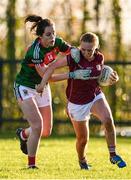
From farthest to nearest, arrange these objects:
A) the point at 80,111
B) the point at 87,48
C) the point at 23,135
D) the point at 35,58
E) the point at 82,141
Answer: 1. the point at 23,135
2. the point at 35,58
3. the point at 82,141
4. the point at 80,111
5. the point at 87,48

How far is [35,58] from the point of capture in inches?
417

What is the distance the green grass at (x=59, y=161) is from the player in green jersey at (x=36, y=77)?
1.45 ft

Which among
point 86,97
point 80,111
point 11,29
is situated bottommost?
point 11,29

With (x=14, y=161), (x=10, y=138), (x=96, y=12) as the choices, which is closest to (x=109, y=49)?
(x=96, y=12)

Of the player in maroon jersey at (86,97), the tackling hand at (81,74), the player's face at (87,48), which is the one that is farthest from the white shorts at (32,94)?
the player's face at (87,48)

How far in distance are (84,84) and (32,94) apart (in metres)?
0.84

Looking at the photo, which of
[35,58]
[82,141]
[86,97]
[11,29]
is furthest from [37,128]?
[11,29]

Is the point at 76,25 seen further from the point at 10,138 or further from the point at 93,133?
Answer: the point at 10,138

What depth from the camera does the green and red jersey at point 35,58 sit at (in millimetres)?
10617

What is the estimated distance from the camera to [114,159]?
408 inches

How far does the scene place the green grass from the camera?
386 inches

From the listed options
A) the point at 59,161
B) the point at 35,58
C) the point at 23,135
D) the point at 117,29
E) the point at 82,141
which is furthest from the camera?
the point at 117,29

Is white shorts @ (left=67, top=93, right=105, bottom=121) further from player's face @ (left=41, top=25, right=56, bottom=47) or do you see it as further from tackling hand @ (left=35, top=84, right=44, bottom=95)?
player's face @ (left=41, top=25, right=56, bottom=47)

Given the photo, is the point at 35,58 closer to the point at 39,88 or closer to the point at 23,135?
the point at 39,88
